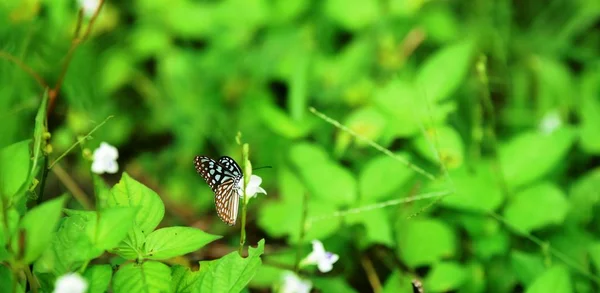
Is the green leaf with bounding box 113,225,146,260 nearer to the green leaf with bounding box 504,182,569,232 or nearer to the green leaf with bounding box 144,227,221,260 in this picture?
the green leaf with bounding box 144,227,221,260

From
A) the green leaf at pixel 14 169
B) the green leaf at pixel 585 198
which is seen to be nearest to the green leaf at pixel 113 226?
the green leaf at pixel 14 169

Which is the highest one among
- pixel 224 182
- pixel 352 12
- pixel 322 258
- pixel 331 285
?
pixel 352 12

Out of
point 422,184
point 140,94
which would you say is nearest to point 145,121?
point 140,94

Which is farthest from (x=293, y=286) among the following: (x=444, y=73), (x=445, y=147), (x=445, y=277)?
(x=444, y=73)

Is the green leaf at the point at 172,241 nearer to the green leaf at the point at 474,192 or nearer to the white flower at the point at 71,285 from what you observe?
the white flower at the point at 71,285

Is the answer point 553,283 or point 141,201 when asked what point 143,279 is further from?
point 553,283

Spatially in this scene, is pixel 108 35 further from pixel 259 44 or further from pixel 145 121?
pixel 259 44
